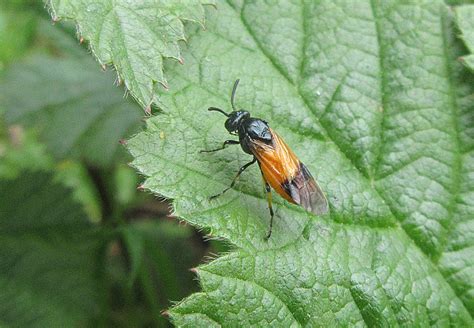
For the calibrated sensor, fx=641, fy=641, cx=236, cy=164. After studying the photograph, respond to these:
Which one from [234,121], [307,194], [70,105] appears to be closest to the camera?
[307,194]

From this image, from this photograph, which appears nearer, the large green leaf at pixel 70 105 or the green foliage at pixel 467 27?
the green foliage at pixel 467 27

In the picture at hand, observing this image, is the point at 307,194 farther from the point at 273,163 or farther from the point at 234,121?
the point at 234,121

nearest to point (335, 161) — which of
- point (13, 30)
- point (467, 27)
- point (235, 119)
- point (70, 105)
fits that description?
point (235, 119)

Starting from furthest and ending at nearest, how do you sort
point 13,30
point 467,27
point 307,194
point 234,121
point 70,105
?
point 13,30
point 70,105
point 467,27
point 234,121
point 307,194

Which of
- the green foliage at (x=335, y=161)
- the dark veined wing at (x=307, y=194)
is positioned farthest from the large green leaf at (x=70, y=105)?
the dark veined wing at (x=307, y=194)

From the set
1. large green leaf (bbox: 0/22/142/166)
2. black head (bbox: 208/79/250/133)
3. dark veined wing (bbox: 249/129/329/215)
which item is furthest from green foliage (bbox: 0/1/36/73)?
dark veined wing (bbox: 249/129/329/215)

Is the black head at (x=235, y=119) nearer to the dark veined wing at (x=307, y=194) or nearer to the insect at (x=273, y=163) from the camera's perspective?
the insect at (x=273, y=163)

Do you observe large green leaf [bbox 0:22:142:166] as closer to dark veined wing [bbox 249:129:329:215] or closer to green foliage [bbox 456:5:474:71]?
dark veined wing [bbox 249:129:329:215]

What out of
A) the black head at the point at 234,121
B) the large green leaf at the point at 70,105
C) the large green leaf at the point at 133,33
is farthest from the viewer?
the large green leaf at the point at 70,105

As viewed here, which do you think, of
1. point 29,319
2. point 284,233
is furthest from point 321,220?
point 29,319
